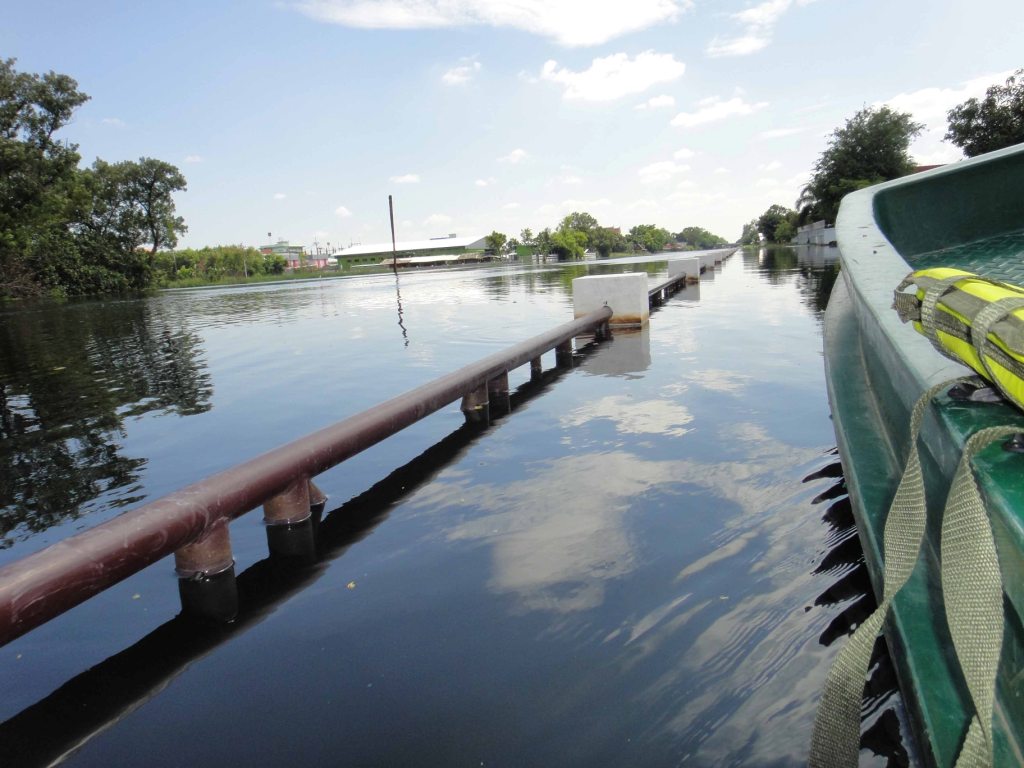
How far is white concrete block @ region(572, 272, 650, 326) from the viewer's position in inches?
412

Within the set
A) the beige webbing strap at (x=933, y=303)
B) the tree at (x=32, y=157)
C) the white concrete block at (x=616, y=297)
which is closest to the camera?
the beige webbing strap at (x=933, y=303)

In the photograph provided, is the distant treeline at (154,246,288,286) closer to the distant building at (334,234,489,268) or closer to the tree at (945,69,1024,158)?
the distant building at (334,234,489,268)

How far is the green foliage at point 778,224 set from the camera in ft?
408

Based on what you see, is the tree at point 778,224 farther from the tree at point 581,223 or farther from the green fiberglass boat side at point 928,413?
the green fiberglass boat side at point 928,413

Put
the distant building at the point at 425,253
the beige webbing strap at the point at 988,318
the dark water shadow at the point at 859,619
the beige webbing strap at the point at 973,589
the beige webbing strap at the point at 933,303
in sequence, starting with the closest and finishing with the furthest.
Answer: the beige webbing strap at the point at 973,589
the beige webbing strap at the point at 988,318
the beige webbing strap at the point at 933,303
the dark water shadow at the point at 859,619
the distant building at the point at 425,253

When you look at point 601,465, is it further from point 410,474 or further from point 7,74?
point 7,74

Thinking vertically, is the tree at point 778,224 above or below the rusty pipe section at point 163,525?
above

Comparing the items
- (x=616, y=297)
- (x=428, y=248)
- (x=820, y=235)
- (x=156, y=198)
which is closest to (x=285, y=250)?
(x=428, y=248)

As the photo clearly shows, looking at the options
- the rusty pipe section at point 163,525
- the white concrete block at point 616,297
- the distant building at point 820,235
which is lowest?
the rusty pipe section at point 163,525

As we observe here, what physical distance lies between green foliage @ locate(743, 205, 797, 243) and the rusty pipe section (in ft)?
409

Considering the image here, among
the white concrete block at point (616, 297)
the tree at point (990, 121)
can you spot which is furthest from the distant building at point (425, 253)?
the white concrete block at point (616, 297)

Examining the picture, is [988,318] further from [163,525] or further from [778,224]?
[778,224]

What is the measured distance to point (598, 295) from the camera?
10.5m

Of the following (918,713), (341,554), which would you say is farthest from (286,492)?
(918,713)
